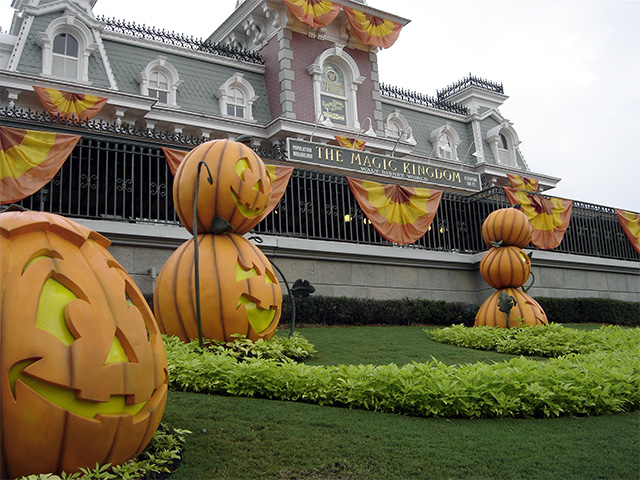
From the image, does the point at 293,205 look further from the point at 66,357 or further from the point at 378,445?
the point at 66,357

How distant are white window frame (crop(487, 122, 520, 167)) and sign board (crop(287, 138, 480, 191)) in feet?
53.4

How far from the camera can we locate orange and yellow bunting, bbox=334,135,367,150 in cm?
2362

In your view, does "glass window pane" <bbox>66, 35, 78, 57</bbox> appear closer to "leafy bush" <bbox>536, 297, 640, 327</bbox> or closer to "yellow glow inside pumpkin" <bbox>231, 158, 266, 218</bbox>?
"yellow glow inside pumpkin" <bbox>231, 158, 266, 218</bbox>

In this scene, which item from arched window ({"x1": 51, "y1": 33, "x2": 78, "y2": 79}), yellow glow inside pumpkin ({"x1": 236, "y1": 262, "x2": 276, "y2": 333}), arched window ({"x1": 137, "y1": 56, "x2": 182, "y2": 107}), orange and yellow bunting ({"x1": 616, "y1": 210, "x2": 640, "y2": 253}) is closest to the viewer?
yellow glow inside pumpkin ({"x1": 236, "y1": 262, "x2": 276, "y2": 333})

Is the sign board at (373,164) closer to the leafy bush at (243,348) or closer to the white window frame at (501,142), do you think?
the leafy bush at (243,348)

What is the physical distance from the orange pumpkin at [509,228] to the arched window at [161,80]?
569 inches

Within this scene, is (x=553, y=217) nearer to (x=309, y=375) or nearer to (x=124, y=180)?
(x=124, y=180)

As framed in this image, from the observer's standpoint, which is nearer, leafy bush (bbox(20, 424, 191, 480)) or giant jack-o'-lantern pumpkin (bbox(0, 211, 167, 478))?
giant jack-o'-lantern pumpkin (bbox(0, 211, 167, 478))

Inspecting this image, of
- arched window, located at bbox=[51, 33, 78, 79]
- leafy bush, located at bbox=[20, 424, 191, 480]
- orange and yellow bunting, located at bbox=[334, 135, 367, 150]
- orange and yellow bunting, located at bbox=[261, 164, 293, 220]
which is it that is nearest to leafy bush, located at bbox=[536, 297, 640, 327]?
orange and yellow bunting, located at bbox=[261, 164, 293, 220]

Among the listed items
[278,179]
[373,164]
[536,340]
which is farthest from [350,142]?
[536,340]

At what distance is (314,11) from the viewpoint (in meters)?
23.4

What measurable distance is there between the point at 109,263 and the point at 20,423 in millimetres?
1071

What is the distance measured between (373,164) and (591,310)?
696 cm

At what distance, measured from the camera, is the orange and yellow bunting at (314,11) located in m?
23.0
